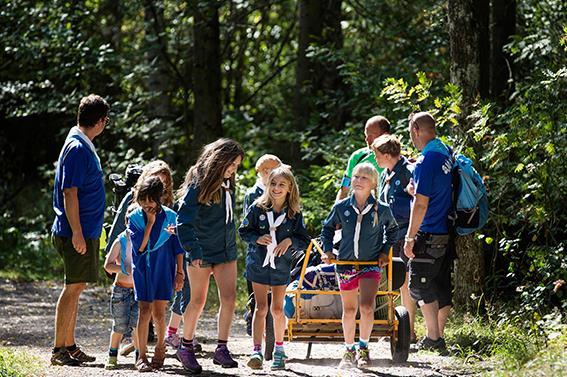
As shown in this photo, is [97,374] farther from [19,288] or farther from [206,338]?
[19,288]

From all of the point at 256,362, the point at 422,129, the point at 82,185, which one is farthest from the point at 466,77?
the point at 82,185

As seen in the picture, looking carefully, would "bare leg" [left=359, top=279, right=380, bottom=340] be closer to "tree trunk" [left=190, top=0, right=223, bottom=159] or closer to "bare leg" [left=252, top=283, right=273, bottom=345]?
"bare leg" [left=252, top=283, right=273, bottom=345]

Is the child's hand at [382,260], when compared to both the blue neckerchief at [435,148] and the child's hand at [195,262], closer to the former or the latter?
the blue neckerchief at [435,148]

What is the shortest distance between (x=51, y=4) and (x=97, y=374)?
12790mm

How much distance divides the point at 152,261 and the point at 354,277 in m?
1.71

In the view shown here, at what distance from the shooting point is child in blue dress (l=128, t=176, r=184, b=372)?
816cm

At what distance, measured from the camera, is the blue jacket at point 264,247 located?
335 inches

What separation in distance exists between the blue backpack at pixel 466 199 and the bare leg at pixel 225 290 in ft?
6.84

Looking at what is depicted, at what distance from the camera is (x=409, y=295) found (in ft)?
32.4

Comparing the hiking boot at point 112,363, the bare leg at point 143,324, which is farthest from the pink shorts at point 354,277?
the hiking boot at point 112,363

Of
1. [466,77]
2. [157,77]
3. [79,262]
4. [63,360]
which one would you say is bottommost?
[63,360]

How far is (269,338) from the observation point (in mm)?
9102

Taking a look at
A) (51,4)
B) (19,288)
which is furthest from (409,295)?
(51,4)

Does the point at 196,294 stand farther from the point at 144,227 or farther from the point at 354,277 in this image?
the point at 354,277
